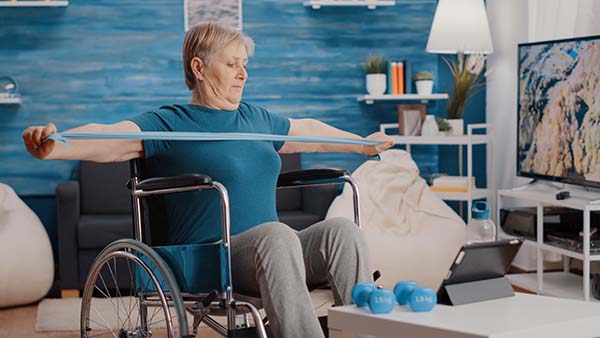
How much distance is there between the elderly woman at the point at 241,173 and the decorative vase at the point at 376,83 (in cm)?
246

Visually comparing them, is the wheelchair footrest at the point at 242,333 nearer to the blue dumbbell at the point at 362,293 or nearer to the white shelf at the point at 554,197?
the blue dumbbell at the point at 362,293

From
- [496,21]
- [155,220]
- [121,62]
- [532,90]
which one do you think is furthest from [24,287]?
[496,21]

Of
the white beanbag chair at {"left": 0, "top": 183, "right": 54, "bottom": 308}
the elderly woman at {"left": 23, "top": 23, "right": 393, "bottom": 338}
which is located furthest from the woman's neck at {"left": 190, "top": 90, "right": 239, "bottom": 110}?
the white beanbag chair at {"left": 0, "top": 183, "right": 54, "bottom": 308}

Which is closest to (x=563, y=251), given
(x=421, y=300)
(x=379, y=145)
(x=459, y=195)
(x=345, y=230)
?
(x=459, y=195)

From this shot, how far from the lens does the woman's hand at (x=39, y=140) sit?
2.40 m

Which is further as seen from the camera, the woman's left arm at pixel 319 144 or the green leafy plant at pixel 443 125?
the green leafy plant at pixel 443 125

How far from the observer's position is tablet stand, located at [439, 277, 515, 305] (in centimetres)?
250

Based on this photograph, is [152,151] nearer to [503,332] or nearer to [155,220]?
[155,220]

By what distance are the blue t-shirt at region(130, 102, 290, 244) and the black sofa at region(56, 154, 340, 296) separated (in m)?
2.07

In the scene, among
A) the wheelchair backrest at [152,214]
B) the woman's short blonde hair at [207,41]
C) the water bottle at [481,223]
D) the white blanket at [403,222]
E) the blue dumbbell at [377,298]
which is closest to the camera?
the blue dumbbell at [377,298]

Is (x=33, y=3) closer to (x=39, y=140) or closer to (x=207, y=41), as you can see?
(x=207, y=41)

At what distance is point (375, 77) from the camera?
18.3 ft

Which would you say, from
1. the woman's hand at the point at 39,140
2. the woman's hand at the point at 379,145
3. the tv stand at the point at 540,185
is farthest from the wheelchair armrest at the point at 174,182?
the tv stand at the point at 540,185

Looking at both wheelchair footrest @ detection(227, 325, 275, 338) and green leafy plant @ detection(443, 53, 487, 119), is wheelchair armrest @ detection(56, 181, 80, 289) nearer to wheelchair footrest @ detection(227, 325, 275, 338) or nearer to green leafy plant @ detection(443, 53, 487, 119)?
green leafy plant @ detection(443, 53, 487, 119)
